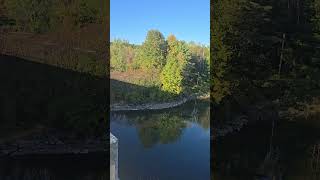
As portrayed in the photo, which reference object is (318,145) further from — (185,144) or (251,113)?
(185,144)

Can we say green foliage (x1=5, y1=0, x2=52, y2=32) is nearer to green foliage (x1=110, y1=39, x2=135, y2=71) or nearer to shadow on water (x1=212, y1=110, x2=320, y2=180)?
green foliage (x1=110, y1=39, x2=135, y2=71)

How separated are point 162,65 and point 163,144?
1.61 metres

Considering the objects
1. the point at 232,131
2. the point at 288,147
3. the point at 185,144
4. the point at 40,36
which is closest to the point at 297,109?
the point at 288,147

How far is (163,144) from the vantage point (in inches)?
292

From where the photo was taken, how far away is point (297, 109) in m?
6.08

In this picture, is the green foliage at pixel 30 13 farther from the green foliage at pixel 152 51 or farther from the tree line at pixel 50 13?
the green foliage at pixel 152 51

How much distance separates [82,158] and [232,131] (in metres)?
2.22

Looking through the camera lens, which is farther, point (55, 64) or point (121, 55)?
point (121, 55)

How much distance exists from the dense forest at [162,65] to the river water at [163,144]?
413mm

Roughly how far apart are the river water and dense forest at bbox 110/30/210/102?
1.36 feet

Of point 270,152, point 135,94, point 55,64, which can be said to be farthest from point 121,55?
point 270,152

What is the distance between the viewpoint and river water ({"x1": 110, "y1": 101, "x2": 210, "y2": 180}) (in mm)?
7062

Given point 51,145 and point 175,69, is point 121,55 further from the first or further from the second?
point 51,145

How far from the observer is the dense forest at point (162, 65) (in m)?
7.60
